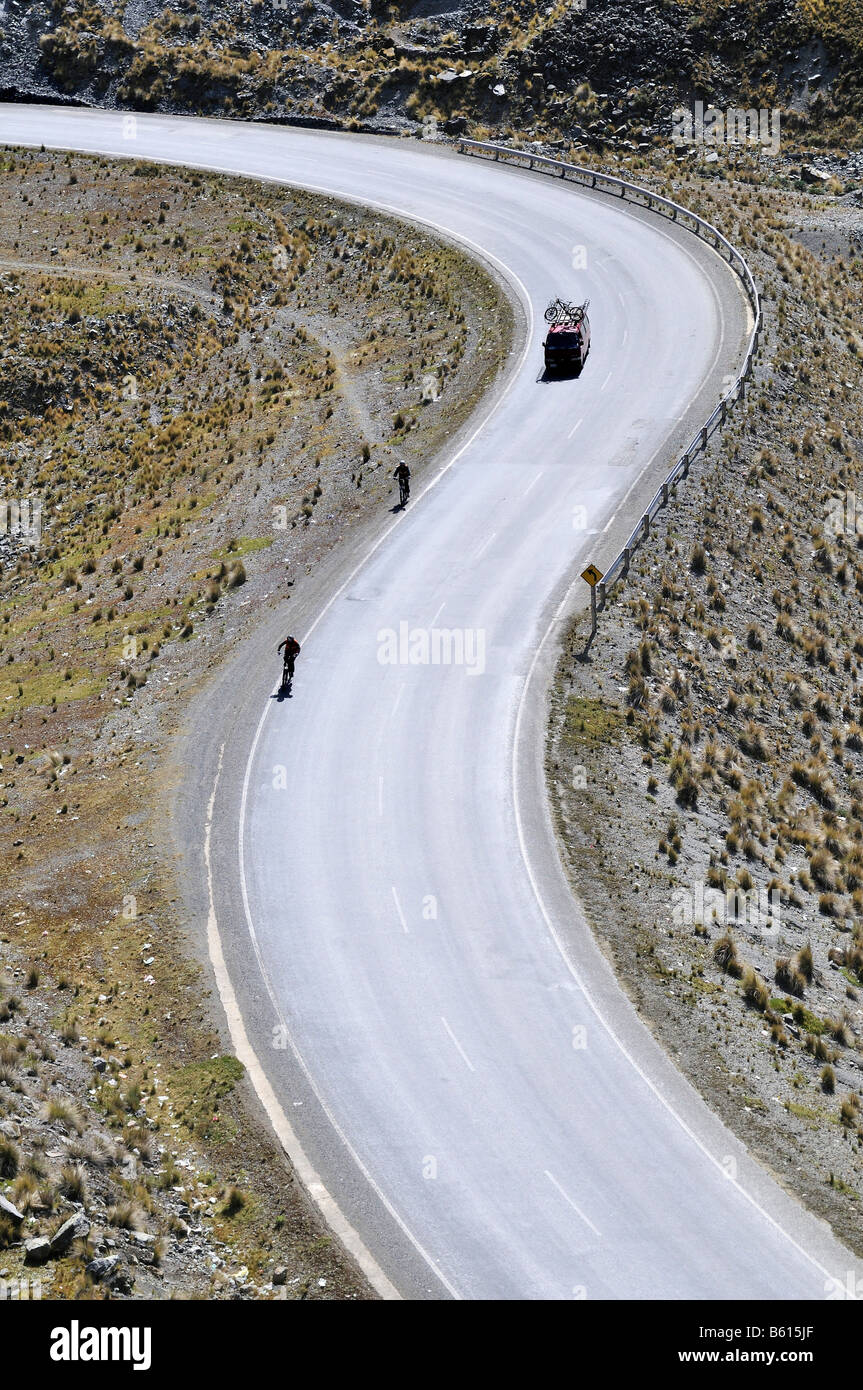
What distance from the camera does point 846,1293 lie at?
1723 centimetres

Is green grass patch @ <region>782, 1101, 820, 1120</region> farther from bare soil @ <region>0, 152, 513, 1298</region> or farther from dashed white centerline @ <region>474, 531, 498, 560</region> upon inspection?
dashed white centerline @ <region>474, 531, 498, 560</region>

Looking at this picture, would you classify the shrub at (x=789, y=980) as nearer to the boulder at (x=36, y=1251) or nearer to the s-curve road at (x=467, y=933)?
the s-curve road at (x=467, y=933)

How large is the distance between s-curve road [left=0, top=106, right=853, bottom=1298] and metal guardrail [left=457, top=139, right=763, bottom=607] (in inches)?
30.2

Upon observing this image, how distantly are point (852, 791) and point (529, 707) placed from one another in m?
7.23

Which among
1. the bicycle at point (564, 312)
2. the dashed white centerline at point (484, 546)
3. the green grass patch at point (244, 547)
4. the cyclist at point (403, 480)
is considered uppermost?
the bicycle at point (564, 312)

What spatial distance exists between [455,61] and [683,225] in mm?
20234

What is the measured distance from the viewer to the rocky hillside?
6769 centimetres

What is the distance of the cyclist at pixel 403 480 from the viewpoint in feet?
128

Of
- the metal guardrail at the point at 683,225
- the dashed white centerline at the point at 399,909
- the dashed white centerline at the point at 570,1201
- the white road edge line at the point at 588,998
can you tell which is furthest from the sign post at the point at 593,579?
the dashed white centerline at the point at 570,1201

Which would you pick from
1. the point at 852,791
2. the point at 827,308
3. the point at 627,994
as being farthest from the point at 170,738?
the point at 827,308

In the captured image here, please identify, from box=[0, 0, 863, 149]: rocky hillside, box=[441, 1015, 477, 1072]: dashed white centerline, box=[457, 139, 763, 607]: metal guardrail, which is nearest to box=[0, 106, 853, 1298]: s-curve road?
box=[441, 1015, 477, 1072]: dashed white centerline

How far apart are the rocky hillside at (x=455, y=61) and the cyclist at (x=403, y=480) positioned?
3471 centimetres

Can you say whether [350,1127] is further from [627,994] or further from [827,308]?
[827,308]

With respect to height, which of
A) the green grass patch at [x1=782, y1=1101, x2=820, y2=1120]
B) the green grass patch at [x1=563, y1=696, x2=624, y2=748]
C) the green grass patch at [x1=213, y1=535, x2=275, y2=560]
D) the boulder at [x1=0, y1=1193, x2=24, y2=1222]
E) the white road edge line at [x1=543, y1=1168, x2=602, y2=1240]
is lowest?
the white road edge line at [x1=543, y1=1168, x2=602, y2=1240]
